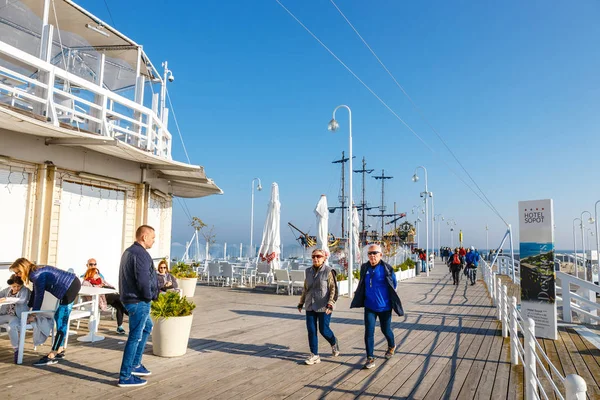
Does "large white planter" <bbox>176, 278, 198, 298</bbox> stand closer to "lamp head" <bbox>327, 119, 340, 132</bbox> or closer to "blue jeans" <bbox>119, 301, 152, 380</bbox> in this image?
"lamp head" <bbox>327, 119, 340, 132</bbox>

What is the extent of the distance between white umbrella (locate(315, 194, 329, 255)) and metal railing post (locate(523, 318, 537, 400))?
36.8ft

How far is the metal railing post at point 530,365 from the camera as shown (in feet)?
12.6

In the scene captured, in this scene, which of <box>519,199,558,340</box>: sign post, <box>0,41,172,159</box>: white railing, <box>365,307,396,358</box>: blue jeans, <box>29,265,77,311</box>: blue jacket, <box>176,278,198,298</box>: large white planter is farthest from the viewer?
<box>176,278,198,298</box>: large white planter

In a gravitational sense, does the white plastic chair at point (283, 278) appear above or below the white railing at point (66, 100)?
below

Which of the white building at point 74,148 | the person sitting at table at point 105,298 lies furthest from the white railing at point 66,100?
the person sitting at table at point 105,298

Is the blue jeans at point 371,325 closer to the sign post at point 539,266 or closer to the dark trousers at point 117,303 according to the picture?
the sign post at point 539,266

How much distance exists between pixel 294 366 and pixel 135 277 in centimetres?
241

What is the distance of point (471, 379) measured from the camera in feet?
16.8

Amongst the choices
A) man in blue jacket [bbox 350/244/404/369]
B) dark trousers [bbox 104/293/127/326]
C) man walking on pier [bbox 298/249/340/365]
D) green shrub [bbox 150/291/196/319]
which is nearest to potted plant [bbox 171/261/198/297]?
dark trousers [bbox 104/293/127/326]

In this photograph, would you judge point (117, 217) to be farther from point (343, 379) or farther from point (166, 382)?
point (343, 379)

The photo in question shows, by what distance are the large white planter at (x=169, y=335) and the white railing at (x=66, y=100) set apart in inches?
169

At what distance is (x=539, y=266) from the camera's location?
773cm

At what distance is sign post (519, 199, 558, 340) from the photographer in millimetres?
7582

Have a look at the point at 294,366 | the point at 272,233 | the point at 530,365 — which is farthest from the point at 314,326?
the point at 272,233
